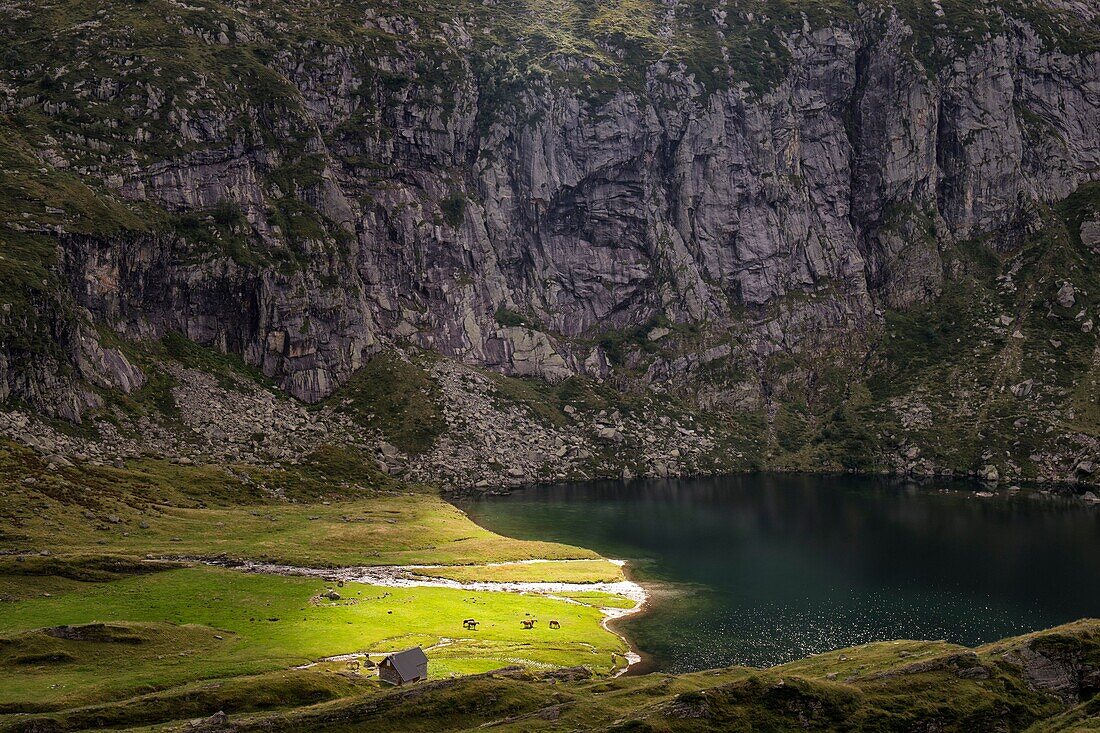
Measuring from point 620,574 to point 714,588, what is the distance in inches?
605

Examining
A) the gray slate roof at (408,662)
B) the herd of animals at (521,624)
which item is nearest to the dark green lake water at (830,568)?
the herd of animals at (521,624)

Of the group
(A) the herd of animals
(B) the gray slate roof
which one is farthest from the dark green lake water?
(B) the gray slate roof

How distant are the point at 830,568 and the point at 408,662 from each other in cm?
8848

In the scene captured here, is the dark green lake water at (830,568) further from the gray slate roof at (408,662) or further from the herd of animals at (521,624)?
the gray slate roof at (408,662)

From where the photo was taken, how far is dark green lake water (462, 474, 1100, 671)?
106438mm

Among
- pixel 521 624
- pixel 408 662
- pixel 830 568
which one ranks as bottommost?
pixel 830 568

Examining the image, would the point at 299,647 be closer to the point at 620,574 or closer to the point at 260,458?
the point at 620,574

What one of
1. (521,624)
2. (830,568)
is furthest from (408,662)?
(830,568)

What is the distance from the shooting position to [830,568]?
467 feet

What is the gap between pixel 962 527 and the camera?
172 metres

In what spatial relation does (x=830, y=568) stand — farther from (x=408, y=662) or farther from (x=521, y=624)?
(x=408, y=662)

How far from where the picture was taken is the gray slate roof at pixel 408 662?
70581mm

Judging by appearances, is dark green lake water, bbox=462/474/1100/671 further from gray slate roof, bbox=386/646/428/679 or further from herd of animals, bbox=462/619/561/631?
gray slate roof, bbox=386/646/428/679

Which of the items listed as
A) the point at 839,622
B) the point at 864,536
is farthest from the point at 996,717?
the point at 864,536
